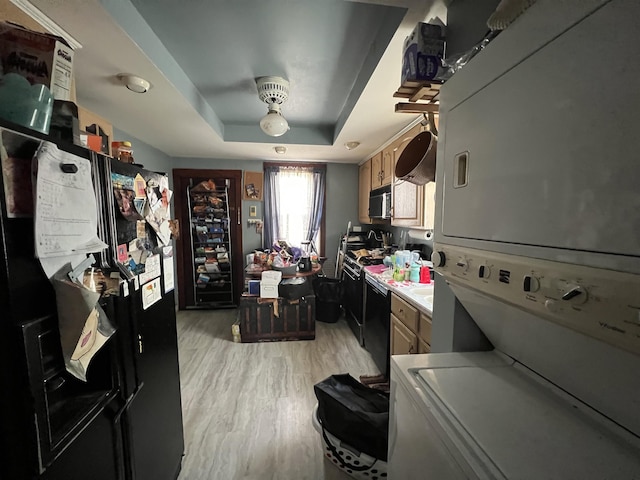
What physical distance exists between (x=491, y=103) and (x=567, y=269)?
1.47 ft

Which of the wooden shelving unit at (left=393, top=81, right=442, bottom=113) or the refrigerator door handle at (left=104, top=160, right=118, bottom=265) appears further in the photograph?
the wooden shelving unit at (left=393, top=81, right=442, bottom=113)

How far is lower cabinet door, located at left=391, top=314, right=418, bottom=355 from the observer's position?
1.75 metres

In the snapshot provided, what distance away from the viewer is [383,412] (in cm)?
131

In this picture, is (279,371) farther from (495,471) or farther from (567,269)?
(567,269)

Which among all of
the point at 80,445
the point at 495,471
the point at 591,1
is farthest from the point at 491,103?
the point at 80,445

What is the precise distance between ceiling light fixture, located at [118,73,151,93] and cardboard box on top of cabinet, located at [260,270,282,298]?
187 cm

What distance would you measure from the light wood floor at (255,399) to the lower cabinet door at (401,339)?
0.52 m

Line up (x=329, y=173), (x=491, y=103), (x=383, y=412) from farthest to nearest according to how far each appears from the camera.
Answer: (x=329, y=173), (x=383, y=412), (x=491, y=103)

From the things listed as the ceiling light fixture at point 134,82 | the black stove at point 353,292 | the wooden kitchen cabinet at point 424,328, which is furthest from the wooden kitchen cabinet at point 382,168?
the ceiling light fixture at point 134,82

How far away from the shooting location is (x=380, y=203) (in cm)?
314

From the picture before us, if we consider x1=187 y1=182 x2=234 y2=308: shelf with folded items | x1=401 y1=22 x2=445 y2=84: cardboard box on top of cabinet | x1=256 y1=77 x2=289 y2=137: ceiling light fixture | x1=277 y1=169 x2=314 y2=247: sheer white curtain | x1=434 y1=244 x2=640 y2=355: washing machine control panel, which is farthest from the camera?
x1=277 y1=169 x2=314 y2=247: sheer white curtain

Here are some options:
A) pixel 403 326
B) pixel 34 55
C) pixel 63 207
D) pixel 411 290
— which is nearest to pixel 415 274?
pixel 411 290

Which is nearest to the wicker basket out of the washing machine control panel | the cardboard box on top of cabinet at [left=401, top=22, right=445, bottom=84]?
the cardboard box on top of cabinet at [left=401, top=22, right=445, bottom=84]

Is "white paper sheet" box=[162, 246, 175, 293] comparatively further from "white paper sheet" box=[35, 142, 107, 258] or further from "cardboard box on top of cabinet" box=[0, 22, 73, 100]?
"cardboard box on top of cabinet" box=[0, 22, 73, 100]
